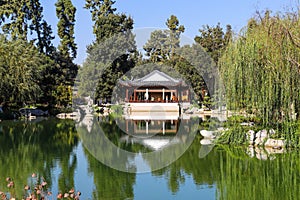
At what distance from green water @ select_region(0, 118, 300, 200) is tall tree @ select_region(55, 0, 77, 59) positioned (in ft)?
58.5

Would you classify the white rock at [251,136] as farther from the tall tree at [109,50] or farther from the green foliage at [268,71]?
the tall tree at [109,50]

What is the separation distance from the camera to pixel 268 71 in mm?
8812

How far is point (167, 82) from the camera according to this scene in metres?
26.2

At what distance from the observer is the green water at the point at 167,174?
5.68 meters

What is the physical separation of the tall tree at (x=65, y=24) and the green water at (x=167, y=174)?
17.8 m

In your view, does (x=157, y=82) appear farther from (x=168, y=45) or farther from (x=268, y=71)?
(x=268, y=71)

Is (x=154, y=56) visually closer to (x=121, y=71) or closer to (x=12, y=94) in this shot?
(x=121, y=71)

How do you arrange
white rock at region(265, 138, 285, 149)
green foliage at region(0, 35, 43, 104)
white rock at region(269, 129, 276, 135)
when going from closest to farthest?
white rock at region(265, 138, 285, 149) → white rock at region(269, 129, 276, 135) → green foliage at region(0, 35, 43, 104)

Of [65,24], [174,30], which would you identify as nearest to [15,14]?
[65,24]

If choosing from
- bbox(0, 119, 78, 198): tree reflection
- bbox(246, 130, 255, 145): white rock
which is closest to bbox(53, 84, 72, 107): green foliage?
bbox(0, 119, 78, 198): tree reflection

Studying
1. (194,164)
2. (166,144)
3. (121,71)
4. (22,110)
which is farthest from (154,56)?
(194,164)

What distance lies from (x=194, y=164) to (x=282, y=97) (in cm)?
234

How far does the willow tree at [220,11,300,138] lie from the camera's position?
855 cm

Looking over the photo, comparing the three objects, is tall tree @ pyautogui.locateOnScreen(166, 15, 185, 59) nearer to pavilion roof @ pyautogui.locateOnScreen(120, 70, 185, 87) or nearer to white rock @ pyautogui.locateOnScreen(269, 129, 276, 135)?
pavilion roof @ pyautogui.locateOnScreen(120, 70, 185, 87)
